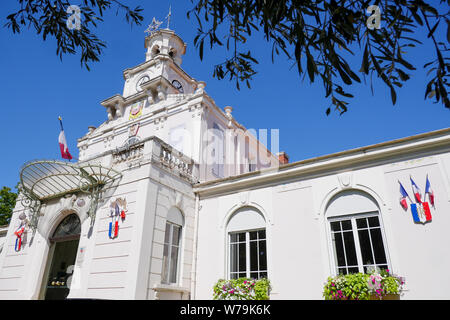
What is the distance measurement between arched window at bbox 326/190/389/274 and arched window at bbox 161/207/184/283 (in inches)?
200

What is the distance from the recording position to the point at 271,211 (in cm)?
1004

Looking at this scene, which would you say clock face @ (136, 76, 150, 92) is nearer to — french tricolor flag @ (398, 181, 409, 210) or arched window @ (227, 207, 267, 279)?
arched window @ (227, 207, 267, 279)

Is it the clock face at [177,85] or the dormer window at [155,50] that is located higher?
the dormer window at [155,50]

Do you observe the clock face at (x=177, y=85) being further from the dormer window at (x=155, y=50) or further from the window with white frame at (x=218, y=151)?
the window with white frame at (x=218, y=151)

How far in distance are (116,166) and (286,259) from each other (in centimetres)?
657

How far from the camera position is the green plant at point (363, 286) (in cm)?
726

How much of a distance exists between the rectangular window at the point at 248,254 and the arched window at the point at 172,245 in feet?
6.11

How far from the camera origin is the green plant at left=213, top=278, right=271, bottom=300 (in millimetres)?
8844

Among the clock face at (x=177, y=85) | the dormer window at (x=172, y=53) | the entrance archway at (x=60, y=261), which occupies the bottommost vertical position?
the entrance archway at (x=60, y=261)

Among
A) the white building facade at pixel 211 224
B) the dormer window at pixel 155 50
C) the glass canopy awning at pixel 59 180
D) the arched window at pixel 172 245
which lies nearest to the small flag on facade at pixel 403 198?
the white building facade at pixel 211 224

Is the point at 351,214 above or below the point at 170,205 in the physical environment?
below

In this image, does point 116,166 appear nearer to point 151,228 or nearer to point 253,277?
point 151,228

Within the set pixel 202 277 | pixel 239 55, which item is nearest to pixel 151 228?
pixel 202 277
